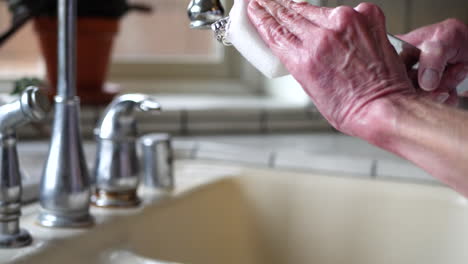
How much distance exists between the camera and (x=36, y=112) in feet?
1.74

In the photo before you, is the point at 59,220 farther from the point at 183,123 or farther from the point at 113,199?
the point at 183,123

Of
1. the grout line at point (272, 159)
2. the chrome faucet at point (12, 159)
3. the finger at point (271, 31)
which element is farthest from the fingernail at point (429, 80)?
the grout line at point (272, 159)

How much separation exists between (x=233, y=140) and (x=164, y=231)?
0.35 meters

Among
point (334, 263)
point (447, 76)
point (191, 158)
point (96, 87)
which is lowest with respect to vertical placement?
point (334, 263)

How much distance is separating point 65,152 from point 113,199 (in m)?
0.13

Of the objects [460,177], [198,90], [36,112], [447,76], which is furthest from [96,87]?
[460,177]

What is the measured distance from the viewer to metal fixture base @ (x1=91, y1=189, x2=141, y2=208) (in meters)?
0.74

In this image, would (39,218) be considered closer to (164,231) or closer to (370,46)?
(164,231)

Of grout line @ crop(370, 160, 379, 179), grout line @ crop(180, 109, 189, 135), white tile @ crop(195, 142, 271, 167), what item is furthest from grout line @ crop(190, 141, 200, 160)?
grout line @ crop(370, 160, 379, 179)

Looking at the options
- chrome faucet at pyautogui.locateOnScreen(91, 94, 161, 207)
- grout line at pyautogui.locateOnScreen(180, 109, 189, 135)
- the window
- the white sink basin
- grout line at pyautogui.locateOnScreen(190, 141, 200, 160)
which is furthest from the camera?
the window

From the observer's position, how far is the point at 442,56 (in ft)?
1.58

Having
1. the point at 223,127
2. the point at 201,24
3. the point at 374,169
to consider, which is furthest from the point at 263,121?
the point at 201,24

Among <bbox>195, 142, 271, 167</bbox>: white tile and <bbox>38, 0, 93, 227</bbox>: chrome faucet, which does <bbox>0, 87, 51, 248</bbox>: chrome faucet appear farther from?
<bbox>195, 142, 271, 167</bbox>: white tile

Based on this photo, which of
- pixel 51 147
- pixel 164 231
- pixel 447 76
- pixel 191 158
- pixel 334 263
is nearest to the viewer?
pixel 447 76
